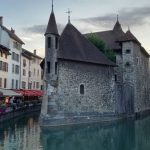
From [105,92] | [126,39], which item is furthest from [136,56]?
[105,92]

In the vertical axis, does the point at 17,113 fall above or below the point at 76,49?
below

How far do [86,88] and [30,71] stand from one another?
79.6 feet

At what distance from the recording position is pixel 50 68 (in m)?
28.9

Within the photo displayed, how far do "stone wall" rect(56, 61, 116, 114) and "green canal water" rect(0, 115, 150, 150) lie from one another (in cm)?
253

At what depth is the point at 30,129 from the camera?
26453mm

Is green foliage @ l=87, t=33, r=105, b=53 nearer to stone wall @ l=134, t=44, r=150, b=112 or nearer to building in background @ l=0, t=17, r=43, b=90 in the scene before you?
stone wall @ l=134, t=44, r=150, b=112

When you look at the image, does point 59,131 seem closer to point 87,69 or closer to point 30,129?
point 30,129

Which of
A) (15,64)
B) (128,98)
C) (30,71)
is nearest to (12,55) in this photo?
(15,64)

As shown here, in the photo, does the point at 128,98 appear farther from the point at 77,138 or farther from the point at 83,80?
the point at 77,138

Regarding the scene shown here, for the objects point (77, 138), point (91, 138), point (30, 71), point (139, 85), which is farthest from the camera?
point (30, 71)

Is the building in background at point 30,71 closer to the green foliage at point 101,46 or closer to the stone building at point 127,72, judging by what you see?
the stone building at point 127,72

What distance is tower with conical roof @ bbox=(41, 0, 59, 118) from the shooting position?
28594 mm

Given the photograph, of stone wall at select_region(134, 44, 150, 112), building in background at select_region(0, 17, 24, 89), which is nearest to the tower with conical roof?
stone wall at select_region(134, 44, 150, 112)

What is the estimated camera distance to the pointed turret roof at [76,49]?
30.0 meters
